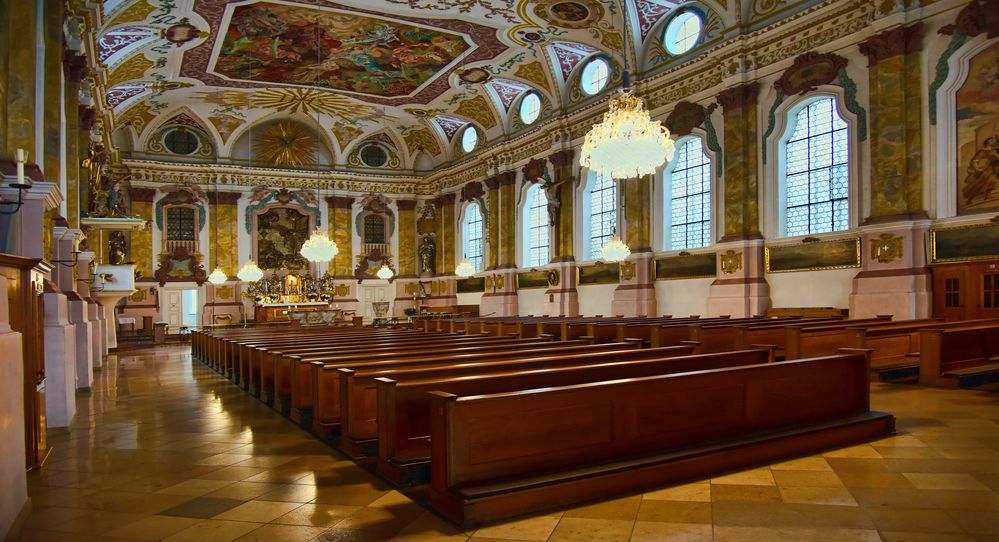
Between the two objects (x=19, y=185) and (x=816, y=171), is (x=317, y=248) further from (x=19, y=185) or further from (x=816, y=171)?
(x=19, y=185)

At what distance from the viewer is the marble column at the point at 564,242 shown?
20.1 metres

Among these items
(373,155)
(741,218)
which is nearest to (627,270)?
(741,218)

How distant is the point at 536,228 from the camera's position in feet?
75.3

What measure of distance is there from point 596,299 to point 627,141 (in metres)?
10.5

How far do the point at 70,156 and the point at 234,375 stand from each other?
4.70 m

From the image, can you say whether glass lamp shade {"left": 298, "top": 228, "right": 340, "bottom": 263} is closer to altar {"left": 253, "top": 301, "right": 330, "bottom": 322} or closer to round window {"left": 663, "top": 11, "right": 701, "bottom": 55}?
altar {"left": 253, "top": 301, "right": 330, "bottom": 322}

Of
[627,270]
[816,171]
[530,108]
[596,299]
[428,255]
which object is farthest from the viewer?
[428,255]

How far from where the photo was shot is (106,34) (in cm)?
1641

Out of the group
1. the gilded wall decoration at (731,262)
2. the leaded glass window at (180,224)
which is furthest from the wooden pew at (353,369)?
the leaded glass window at (180,224)

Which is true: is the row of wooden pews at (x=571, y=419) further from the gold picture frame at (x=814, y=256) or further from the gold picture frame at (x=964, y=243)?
the gold picture frame at (x=814, y=256)

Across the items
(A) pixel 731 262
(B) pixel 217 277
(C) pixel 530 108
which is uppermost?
(C) pixel 530 108

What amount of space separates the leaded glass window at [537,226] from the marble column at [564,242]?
1.53m

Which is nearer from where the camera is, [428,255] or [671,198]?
[671,198]

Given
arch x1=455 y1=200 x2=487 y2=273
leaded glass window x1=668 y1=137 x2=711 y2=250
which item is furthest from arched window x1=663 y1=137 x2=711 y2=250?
arch x1=455 y1=200 x2=487 y2=273
